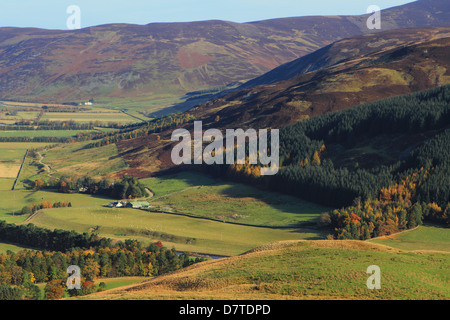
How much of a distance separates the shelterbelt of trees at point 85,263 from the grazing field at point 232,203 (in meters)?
28.4

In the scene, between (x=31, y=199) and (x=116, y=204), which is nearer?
(x=116, y=204)

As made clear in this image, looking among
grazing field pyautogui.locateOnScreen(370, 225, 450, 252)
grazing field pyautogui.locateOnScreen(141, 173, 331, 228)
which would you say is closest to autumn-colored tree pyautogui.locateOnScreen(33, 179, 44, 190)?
grazing field pyautogui.locateOnScreen(141, 173, 331, 228)

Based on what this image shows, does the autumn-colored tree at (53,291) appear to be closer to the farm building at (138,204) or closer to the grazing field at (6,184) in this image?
the farm building at (138,204)

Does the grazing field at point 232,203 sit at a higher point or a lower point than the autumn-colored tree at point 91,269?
higher

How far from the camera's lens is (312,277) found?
58.1 metres

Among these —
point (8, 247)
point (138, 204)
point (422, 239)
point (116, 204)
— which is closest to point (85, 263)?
point (8, 247)

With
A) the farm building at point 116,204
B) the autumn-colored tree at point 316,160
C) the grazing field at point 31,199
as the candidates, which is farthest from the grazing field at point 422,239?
the grazing field at point 31,199

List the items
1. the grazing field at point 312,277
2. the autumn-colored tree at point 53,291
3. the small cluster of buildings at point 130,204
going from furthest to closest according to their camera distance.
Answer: the small cluster of buildings at point 130,204
the autumn-colored tree at point 53,291
the grazing field at point 312,277

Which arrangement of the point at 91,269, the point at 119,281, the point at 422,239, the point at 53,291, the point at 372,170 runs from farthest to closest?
the point at 372,170
the point at 422,239
the point at 91,269
the point at 119,281
the point at 53,291

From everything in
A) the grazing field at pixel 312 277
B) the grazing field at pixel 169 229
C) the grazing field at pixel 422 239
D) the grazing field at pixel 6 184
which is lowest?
the grazing field at pixel 169 229

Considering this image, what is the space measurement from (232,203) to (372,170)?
3765 centimetres

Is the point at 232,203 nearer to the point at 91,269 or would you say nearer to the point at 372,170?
the point at 372,170

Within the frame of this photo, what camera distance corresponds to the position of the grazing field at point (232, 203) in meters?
132
